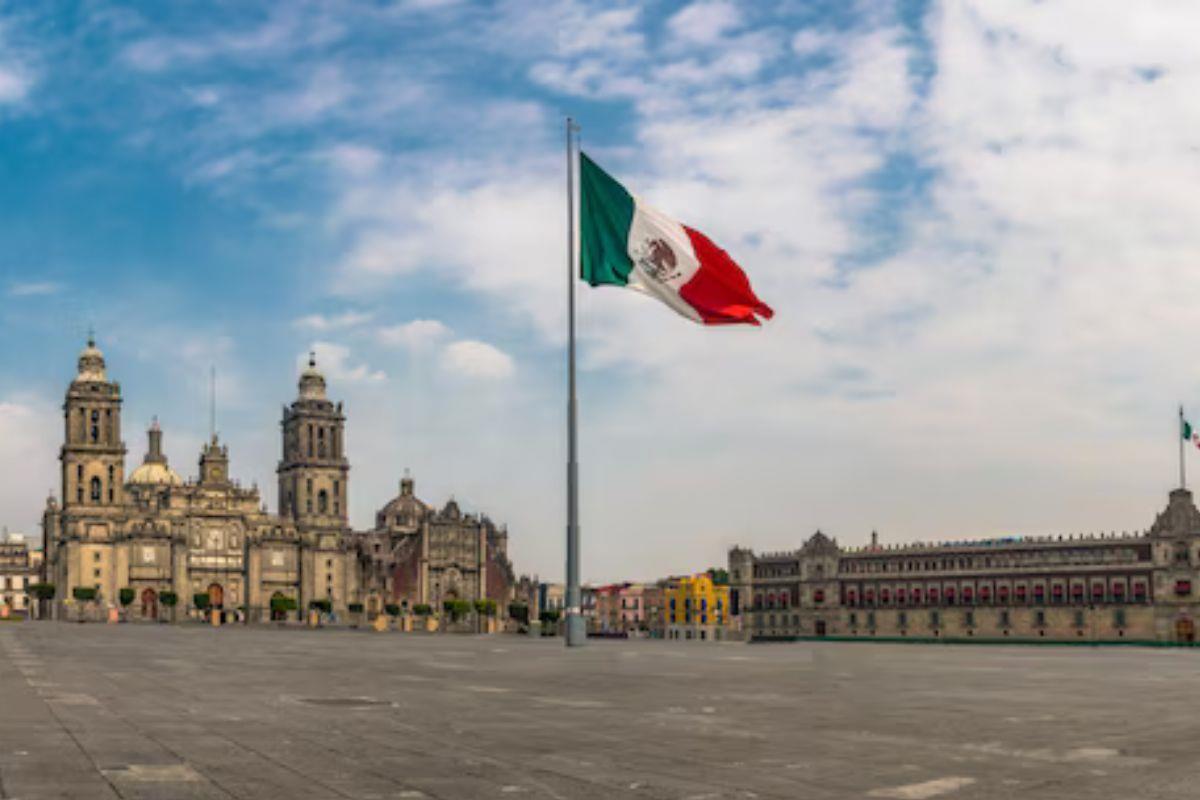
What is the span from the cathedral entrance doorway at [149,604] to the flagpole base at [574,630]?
153029mm

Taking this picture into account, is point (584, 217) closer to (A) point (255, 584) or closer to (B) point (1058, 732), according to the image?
(B) point (1058, 732)

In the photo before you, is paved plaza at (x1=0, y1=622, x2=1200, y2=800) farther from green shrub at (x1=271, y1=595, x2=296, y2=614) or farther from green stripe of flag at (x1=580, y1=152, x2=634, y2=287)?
green shrub at (x1=271, y1=595, x2=296, y2=614)

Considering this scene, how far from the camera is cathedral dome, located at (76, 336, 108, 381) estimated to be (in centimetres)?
18612

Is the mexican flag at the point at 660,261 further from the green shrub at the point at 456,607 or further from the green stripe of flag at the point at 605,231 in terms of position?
the green shrub at the point at 456,607

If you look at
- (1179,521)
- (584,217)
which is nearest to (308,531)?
(1179,521)

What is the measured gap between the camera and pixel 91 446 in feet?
593

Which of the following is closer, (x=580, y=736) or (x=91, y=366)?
(x=580, y=736)

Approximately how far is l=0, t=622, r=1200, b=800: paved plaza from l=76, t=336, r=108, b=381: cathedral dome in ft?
560

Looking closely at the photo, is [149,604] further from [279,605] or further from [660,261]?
[660,261]

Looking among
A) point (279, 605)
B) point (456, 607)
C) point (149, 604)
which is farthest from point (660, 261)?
point (149, 604)

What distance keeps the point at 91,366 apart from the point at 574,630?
557 ft

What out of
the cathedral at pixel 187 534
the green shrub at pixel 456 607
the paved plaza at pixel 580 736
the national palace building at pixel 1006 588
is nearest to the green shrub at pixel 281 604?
the cathedral at pixel 187 534

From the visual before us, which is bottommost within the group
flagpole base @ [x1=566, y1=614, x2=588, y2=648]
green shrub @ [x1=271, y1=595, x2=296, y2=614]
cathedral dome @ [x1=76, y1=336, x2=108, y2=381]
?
green shrub @ [x1=271, y1=595, x2=296, y2=614]

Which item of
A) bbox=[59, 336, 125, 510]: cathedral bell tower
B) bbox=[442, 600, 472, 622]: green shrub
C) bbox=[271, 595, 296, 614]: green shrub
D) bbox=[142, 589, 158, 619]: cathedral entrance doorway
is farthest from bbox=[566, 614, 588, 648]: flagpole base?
bbox=[59, 336, 125, 510]: cathedral bell tower
